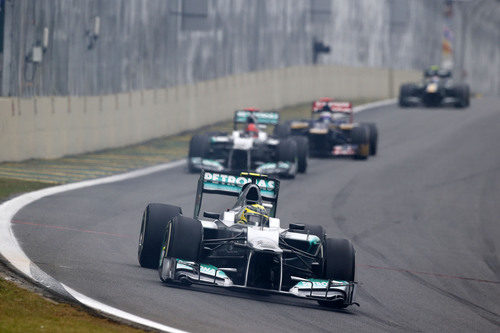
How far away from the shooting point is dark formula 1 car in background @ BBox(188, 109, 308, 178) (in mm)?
23938

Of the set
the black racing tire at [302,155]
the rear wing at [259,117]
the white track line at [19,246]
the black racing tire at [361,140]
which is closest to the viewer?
the white track line at [19,246]

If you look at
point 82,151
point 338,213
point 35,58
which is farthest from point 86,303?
point 82,151

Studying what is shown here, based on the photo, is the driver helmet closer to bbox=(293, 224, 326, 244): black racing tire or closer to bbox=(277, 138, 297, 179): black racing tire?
bbox=(293, 224, 326, 244): black racing tire

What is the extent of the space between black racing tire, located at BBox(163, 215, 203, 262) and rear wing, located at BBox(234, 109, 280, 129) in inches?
524

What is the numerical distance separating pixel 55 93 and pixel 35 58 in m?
1.50

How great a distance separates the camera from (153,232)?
12.5m

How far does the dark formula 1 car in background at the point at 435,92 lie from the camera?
4497cm

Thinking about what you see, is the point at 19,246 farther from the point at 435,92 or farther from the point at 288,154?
the point at 435,92

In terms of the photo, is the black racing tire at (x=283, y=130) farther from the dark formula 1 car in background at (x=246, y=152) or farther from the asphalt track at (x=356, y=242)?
the dark formula 1 car in background at (x=246, y=152)

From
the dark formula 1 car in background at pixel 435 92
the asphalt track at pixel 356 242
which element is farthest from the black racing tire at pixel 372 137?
the dark formula 1 car in background at pixel 435 92

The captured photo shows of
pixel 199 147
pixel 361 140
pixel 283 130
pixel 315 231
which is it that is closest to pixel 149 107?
pixel 283 130

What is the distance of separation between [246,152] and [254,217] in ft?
37.0

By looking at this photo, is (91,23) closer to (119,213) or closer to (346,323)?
(119,213)

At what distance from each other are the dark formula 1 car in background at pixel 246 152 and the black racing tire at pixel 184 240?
11838mm
